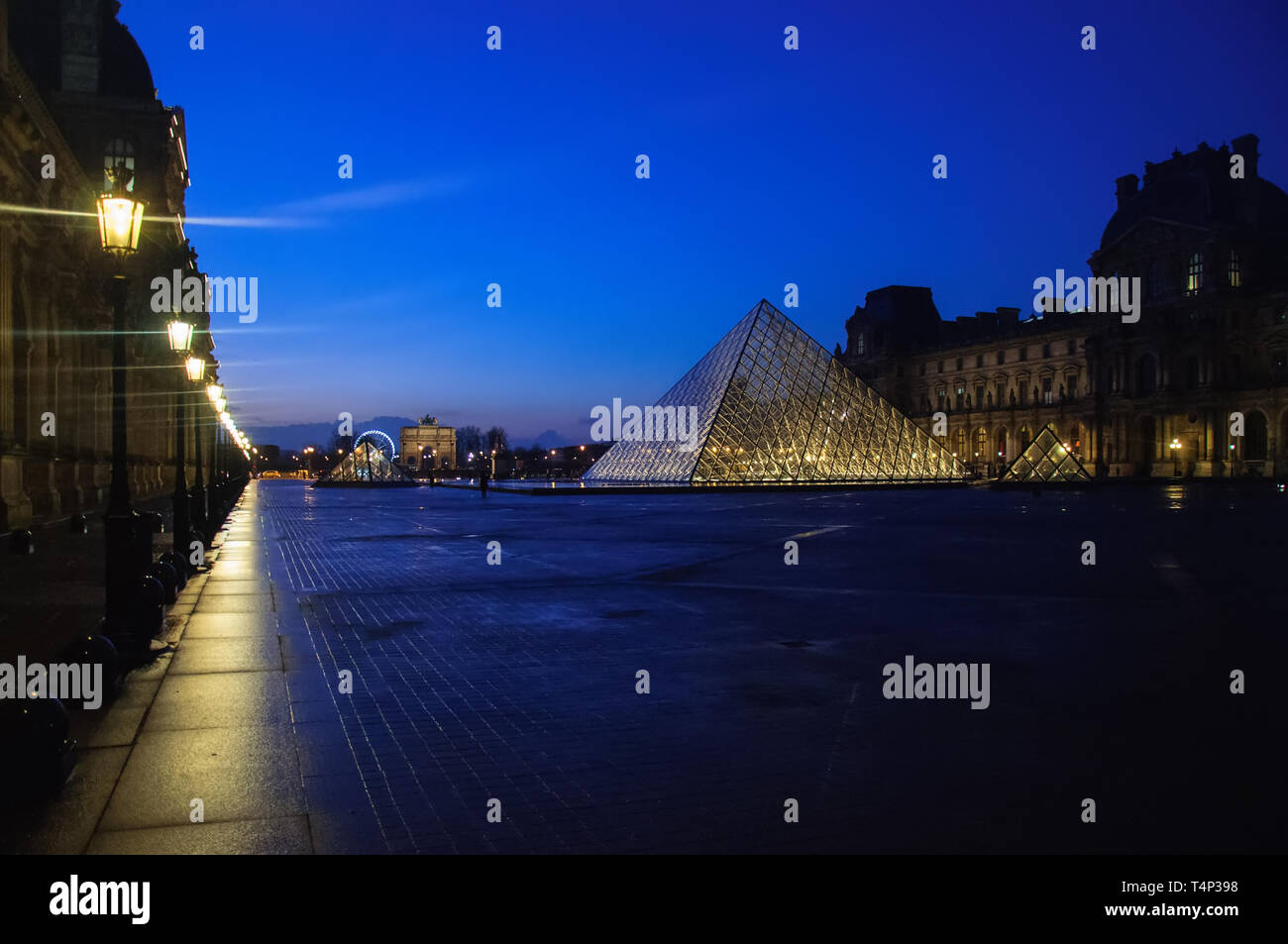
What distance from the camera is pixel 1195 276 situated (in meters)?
70.2

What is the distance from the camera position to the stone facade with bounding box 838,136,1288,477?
220 ft

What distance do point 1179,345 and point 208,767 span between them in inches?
3111

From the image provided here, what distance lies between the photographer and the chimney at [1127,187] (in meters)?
77.5

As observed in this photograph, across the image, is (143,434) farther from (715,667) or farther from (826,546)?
(715,667)

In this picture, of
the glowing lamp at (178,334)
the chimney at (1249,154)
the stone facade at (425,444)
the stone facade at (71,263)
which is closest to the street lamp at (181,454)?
the glowing lamp at (178,334)

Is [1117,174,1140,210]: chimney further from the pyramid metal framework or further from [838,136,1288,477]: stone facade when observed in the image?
the pyramid metal framework

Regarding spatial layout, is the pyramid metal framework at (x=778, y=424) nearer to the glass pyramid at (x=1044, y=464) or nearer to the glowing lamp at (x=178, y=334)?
the glass pyramid at (x=1044, y=464)

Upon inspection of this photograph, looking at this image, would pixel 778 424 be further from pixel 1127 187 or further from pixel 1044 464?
pixel 1127 187

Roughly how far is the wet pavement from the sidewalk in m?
0.02

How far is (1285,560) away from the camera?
45.6 ft

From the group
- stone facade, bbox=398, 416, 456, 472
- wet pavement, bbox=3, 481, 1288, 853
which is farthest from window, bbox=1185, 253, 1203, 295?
stone facade, bbox=398, 416, 456, 472
